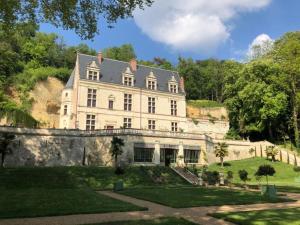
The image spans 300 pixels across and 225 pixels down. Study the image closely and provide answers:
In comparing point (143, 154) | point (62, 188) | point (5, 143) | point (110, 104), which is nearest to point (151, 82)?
point (110, 104)

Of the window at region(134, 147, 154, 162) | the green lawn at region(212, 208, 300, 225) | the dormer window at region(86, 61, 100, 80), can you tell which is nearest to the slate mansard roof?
the dormer window at region(86, 61, 100, 80)

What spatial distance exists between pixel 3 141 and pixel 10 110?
12.9 meters

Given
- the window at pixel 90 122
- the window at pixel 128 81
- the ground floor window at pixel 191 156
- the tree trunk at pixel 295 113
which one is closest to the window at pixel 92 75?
the window at pixel 128 81

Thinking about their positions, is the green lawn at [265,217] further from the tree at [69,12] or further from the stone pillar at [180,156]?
the stone pillar at [180,156]

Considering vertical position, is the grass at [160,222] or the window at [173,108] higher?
the window at [173,108]

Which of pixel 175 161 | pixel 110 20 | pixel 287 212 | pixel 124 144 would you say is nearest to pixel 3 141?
pixel 124 144

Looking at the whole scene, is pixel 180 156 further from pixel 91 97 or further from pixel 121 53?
pixel 121 53

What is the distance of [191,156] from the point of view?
132ft

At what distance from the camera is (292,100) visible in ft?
158

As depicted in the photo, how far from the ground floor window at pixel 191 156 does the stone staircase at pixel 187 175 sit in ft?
19.3

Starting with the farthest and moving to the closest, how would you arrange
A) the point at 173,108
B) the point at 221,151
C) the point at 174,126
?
1. the point at 173,108
2. the point at 174,126
3. the point at 221,151

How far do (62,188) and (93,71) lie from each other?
74.5ft

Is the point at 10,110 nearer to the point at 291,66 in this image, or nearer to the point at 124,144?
the point at 124,144

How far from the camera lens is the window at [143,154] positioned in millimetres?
36750
